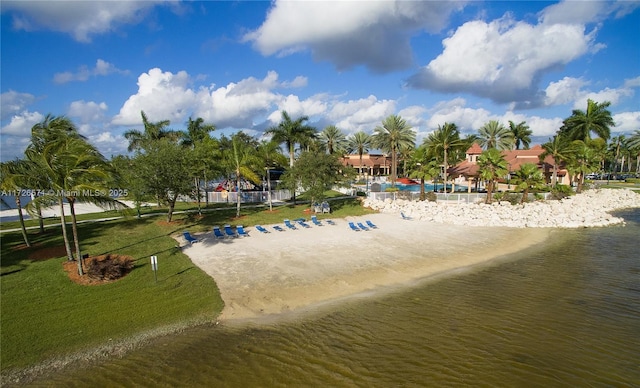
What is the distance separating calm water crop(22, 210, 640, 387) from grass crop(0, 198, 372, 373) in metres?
1.27

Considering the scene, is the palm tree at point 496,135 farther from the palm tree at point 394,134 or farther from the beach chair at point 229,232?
the beach chair at point 229,232

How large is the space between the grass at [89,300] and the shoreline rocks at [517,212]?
2109cm

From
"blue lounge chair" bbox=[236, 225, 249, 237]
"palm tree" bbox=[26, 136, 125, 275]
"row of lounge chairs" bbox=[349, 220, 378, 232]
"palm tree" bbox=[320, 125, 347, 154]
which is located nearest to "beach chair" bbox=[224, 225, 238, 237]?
"blue lounge chair" bbox=[236, 225, 249, 237]

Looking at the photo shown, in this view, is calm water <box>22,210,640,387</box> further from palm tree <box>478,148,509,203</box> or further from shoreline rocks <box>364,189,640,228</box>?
palm tree <box>478,148,509,203</box>

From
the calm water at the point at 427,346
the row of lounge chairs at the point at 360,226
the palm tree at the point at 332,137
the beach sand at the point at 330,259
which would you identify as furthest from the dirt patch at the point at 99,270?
the palm tree at the point at 332,137

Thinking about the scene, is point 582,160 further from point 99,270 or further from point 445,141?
point 99,270

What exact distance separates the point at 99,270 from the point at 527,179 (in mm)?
38982

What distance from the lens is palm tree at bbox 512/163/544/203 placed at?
35.1 m

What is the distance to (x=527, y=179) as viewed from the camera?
35.5m

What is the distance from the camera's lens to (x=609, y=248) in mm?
20891

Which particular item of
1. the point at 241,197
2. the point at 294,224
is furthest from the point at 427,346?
the point at 241,197

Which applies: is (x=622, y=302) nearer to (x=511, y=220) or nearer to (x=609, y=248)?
(x=609, y=248)

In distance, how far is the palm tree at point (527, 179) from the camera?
35.1 meters

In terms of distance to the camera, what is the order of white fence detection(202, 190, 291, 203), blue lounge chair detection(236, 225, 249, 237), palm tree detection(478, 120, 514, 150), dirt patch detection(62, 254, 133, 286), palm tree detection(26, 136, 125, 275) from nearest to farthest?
palm tree detection(26, 136, 125, 275) < dirt patch detection(62, 254, 133, 286) < blue lounge chair detection(236, 225, 249, 237) < white fence detection(202, 190, 291, 203) < palm tree detection(478, 120, 514, 150)
